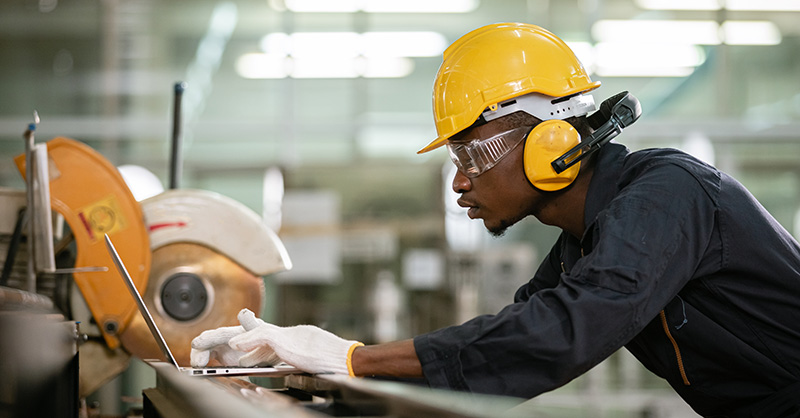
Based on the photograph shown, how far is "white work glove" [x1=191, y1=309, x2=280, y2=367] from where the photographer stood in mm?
1790

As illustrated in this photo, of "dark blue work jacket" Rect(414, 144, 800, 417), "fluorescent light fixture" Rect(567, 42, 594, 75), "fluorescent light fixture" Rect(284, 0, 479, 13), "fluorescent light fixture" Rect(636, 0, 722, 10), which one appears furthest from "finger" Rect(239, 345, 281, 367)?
"fluorescent light fixture" Rect(636, 0, 722, 10)

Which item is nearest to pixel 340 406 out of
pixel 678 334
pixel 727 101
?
pixel 678 334

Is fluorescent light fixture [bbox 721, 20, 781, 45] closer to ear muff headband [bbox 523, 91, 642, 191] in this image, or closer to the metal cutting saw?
ear muff headband [bbox 523, 91, 642, 191]

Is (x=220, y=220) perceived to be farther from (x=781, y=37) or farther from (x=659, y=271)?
(x=781, y=37)

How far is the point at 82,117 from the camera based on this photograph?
6.88 m

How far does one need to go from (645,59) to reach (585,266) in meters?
6.35

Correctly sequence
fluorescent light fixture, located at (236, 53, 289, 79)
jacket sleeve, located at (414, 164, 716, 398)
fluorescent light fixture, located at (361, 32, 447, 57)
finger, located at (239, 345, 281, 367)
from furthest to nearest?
fluorescent light fixture, located at (361, 32, 447, 57), fluorescent light fixture, located at (236, 53, 289, 79), finger, located at (239, 345, 281, 367), jacket sleeve, located at (414, 164, 716, 398)

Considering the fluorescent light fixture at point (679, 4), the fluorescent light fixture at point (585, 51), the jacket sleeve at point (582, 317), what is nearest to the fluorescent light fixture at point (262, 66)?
the fluorescent light fixture at point (585, 51)

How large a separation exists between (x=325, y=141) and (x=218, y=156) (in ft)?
3.05

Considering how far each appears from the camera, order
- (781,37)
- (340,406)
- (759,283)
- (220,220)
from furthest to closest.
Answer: (781,37)
(220,220)
(759,283)
(340,406)

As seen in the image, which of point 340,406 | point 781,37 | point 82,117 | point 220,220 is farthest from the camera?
point 781,37

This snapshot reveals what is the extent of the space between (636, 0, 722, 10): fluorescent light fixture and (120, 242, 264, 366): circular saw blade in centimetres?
608

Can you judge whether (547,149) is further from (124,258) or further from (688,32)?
(688,32)

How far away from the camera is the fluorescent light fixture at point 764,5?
7.45 m
